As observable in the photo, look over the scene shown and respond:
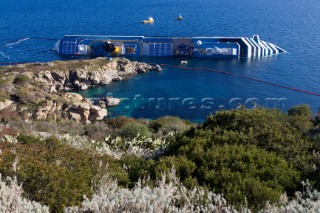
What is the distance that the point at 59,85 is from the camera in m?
45.3

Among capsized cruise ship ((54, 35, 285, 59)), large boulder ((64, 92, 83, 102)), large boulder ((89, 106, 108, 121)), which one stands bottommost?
large boulder ((89, 106, 108, 121))

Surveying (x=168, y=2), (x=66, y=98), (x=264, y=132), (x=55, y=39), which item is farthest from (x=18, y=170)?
(x=168, y=2)

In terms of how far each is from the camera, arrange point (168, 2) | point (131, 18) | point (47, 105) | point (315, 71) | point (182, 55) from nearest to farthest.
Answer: point (47, 105), point (315, 71), point (182, 55), point (131, 18), point (168, 2)

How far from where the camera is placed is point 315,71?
158 ft

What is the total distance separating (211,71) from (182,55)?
8.50 meters

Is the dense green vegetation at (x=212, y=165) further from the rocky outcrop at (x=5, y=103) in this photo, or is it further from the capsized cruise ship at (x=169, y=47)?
the capsized cruise ship at (x=169, y=47)

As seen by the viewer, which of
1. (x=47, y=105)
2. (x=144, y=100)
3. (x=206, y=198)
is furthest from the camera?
(x=144, y=100)

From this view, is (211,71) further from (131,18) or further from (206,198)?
(206,198)

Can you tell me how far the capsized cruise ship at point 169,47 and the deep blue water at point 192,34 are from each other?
2.13 metres

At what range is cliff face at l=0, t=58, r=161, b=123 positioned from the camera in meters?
32.8

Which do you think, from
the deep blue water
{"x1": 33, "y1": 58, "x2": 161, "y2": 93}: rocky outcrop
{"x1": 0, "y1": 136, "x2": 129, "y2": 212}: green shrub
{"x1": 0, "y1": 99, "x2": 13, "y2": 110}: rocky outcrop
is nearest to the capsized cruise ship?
the deep blue water

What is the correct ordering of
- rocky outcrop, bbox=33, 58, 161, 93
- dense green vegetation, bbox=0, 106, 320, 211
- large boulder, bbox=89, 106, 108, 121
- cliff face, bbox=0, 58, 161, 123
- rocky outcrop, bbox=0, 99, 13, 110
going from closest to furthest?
dense green vegetation, bbox=0, 106, 320, 211 → rocky outcrop, bbox=0, 99, 13, 110 → cliff face, bbox=0, 58, 161, 123 → large boulder, bbox=89, 106, 108, 121 → rocky outcrop, bbox=33, 58, 161, 93

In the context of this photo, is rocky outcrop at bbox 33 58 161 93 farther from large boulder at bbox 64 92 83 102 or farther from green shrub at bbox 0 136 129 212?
green shrub at bbox 0 136 129 212

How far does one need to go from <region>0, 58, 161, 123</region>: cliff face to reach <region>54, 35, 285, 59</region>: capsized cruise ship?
6634mm
